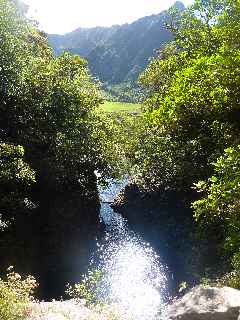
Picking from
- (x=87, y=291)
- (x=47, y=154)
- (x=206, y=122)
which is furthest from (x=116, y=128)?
(x=87, y=291)

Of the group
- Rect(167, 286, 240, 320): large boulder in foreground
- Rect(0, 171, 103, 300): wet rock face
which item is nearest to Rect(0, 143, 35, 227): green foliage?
Rect(0, 171, 103, 300): wet rock face

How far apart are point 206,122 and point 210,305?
597 inches

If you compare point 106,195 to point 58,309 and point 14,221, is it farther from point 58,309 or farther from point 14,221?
point 58,309

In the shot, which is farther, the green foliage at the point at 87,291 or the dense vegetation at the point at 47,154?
the dense vegetation at the point at 47,154

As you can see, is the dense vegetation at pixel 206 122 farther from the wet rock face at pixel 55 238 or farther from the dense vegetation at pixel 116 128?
the wet rock face at pixel 55 238

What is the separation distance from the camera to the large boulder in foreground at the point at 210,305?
13938mm

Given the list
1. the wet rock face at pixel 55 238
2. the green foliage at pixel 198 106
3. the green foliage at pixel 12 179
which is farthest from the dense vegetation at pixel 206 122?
the green foliage at pixel 12 179

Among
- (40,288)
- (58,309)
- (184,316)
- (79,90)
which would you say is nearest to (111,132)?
(79,90)

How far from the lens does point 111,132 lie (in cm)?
4322

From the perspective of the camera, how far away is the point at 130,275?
106 ft

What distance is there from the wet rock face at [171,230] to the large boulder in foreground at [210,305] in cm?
939

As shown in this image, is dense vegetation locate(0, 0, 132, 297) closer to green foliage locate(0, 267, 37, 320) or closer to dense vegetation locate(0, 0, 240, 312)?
dense vegetation locate(0, 0, 240, 312)

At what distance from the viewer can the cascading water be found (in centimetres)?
2728

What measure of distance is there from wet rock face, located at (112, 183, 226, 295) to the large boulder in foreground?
30.8 ft
